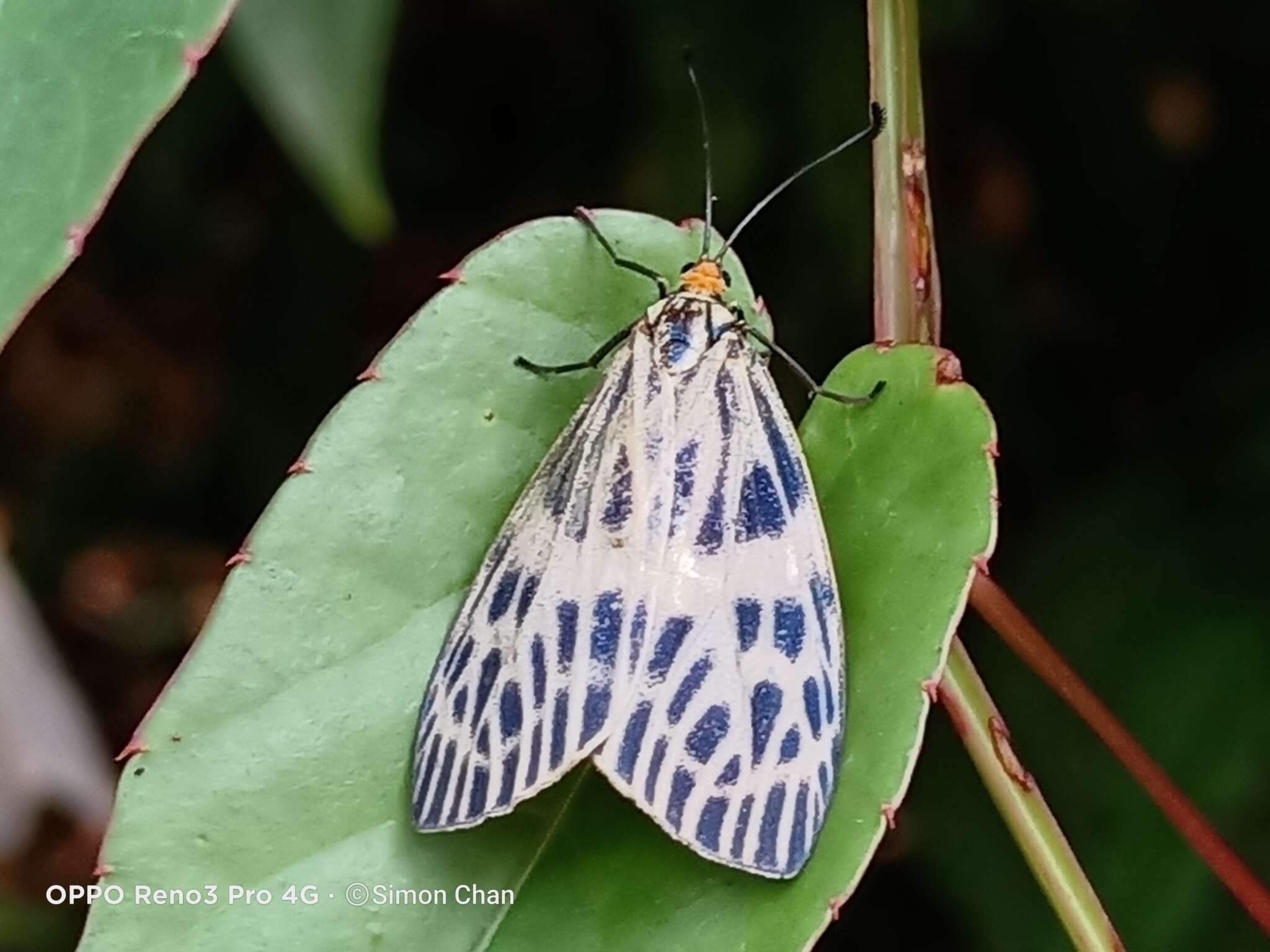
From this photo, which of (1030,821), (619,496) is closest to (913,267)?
(619,496)

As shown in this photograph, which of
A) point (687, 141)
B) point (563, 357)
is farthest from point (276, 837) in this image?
point (687, 141)

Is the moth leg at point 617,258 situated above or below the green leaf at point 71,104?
below

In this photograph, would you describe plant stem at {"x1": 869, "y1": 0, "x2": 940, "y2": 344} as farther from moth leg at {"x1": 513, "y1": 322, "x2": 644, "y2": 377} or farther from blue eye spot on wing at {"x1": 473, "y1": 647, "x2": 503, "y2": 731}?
blue eye spot on wing at {"x1": 473, "y1": 647, "x2": 503, "y2": 731}

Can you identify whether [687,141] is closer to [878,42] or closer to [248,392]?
[248,392]

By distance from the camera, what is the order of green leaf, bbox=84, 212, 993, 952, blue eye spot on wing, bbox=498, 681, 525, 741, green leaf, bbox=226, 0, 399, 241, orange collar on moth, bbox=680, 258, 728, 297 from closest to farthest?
green leaf, bbox=84, 212, 993, 952
blue eye spot on wing, bbox=498, 681, 525, 741
orange collar on moth, bbox=680, 258, 728, 297
green leaf, bbox=226, 0, 399, 241

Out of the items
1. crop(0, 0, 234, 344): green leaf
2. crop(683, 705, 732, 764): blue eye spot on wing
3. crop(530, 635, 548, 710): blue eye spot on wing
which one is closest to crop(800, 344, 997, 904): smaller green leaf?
crop(683, 705, 732, 764): blue eye spot on wing

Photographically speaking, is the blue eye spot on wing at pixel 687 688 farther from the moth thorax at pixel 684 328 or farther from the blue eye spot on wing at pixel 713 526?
the moth thorax at pixel 684 328

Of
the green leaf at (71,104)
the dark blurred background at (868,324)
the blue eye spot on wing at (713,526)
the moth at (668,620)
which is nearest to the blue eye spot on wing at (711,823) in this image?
the moth at (668,620)
